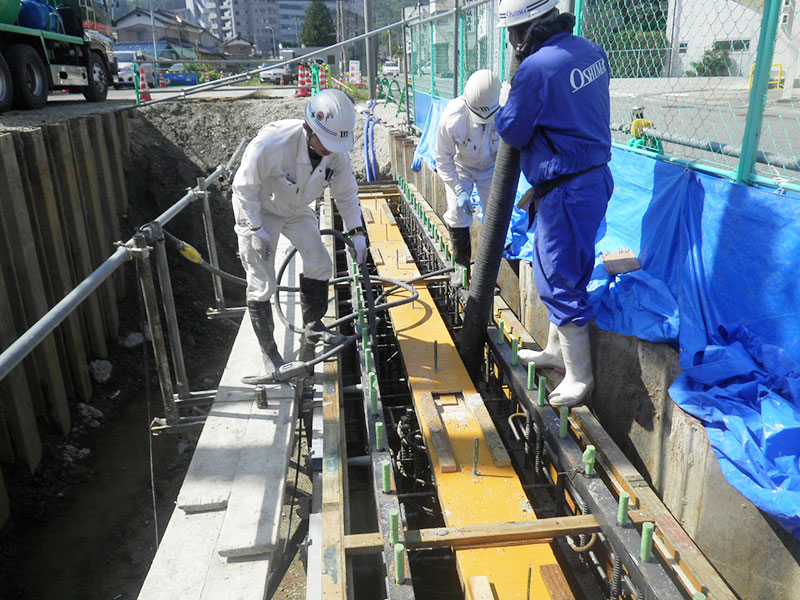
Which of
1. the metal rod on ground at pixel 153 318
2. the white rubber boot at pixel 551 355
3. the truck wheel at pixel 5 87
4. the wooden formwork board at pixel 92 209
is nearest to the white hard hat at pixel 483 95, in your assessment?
the white rubber boot at pixel 551 355

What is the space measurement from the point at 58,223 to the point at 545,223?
574 centimetres

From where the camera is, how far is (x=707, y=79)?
3617mm

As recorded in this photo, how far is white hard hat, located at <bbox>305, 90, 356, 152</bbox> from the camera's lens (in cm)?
378

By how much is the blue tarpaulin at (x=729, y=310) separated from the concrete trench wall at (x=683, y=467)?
0.10 meters

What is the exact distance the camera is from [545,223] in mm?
3334

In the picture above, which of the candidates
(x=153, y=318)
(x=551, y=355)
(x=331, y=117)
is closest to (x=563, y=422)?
(x=551, y=355)

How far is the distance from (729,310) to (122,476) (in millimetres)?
5836

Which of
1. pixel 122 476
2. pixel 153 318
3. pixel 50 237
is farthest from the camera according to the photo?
pixel 50 237

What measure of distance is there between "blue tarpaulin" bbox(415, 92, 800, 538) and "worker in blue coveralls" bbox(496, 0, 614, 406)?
330mm

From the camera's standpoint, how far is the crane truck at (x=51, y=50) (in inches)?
374

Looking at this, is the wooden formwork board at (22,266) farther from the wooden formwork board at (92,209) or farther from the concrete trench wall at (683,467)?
the concrete trench wall at (683,467)

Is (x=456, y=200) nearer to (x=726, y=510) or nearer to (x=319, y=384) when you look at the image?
(x=319, y=384)

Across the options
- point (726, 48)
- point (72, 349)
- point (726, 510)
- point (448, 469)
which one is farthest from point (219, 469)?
point (72, 349)

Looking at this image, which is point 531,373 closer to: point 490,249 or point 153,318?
point 490,249
